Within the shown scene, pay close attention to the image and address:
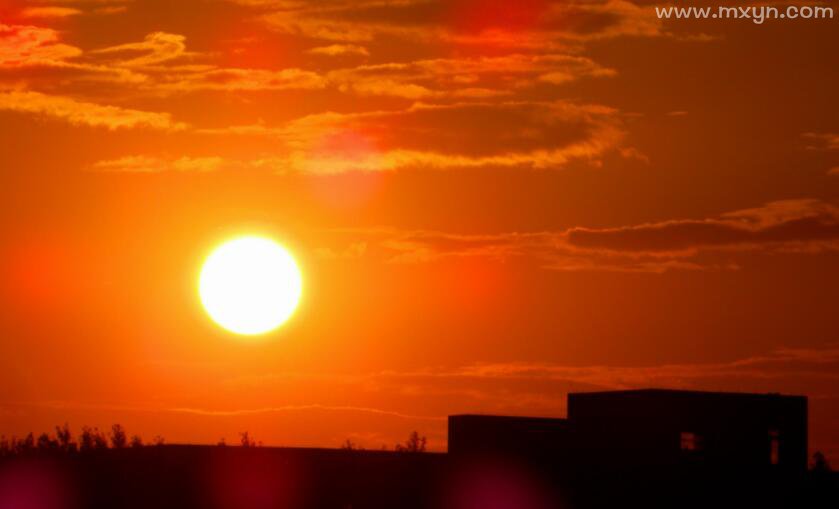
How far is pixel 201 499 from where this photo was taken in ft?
175

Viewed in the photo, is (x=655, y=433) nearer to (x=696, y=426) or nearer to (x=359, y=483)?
(x=696, y=426)

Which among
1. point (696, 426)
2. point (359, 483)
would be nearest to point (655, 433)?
point (696, 426)

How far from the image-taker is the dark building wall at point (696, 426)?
60438mm

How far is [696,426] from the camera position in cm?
6072


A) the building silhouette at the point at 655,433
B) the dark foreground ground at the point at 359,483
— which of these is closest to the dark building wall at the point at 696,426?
the building silhouette at the point at 655,433

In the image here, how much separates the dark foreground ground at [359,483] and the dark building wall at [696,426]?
91.1 inches

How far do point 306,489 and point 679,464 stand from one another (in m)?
14.6

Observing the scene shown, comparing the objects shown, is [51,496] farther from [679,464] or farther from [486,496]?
[679,464]

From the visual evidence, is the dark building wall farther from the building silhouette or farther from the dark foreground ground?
the dark foreground ground

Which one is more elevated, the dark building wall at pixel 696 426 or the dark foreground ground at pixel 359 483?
the dark building wall at pixel 696 426

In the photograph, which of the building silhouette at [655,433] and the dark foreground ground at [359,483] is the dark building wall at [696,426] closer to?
the building silhouette at [655,433]

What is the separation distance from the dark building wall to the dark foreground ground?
7.59 feet

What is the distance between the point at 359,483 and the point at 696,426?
45.7ft

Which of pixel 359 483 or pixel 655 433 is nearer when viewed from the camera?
pixel 359 483
